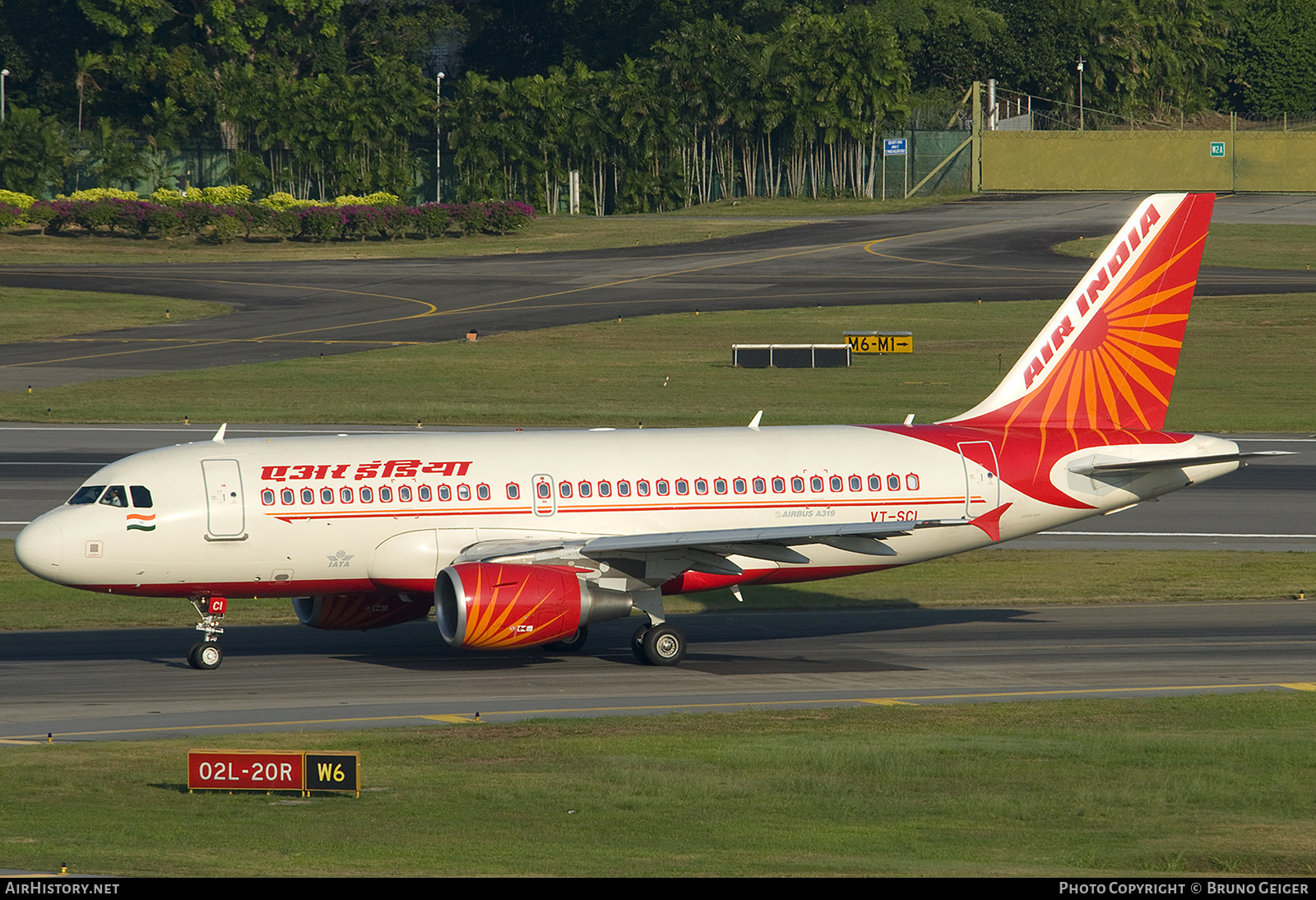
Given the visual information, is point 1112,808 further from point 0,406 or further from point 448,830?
point 0,406

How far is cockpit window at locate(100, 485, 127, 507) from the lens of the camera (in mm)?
31422

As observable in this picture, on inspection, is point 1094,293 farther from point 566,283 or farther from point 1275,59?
point 1275,59

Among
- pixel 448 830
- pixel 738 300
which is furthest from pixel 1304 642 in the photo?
A: pixel 738 300

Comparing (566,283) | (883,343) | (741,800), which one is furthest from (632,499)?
(566,283)

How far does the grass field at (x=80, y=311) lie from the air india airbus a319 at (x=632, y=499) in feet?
188

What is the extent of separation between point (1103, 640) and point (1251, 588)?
7.29 m

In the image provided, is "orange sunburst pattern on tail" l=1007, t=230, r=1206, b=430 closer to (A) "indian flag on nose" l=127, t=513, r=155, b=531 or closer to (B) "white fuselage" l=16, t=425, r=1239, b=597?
(B) "white fuselage" l=16, t=425, r=1239, b=597

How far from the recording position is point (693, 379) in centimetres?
7338

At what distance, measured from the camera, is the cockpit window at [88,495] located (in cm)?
3156

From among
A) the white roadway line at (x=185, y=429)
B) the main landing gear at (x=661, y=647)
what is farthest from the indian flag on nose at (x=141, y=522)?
the white roadway line at (x=185, y=429)

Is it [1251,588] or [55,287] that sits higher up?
[55,287]

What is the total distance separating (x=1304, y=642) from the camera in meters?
34.2

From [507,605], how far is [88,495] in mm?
8450

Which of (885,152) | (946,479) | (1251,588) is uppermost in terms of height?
(885,152)
